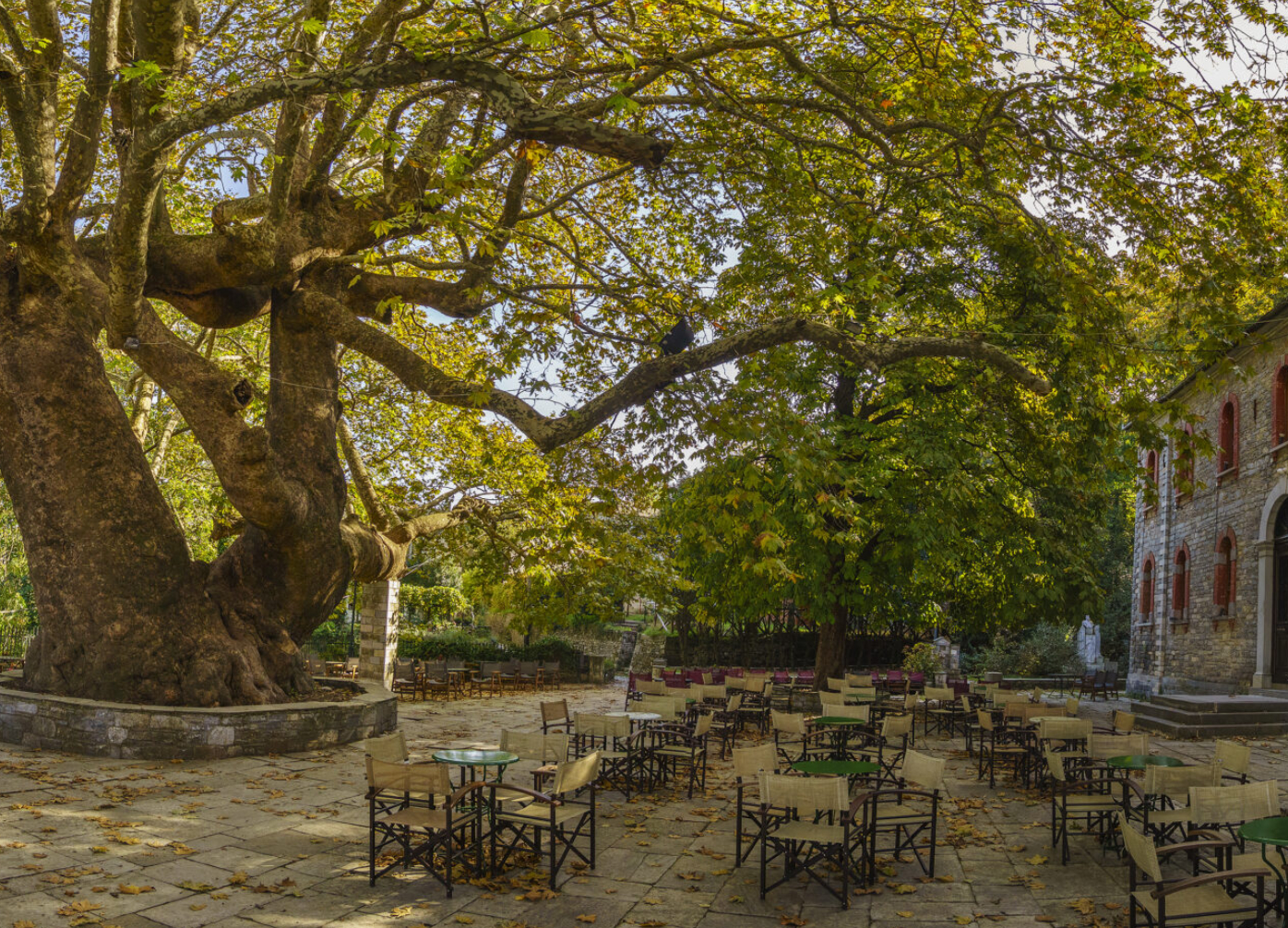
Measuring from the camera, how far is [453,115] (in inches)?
438

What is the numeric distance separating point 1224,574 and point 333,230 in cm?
1875

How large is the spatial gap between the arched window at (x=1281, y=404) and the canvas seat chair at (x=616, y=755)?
46.6 feet

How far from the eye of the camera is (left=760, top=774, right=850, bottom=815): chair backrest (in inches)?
234

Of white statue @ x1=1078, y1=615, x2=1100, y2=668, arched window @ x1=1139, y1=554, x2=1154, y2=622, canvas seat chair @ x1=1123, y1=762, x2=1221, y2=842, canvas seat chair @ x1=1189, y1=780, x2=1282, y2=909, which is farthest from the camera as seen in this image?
white statue @ x1=1078, y1=615, x2=1100, y2=668

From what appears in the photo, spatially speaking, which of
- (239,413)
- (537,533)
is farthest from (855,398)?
(239,413)

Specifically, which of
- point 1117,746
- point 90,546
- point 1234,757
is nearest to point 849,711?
point 1117,746

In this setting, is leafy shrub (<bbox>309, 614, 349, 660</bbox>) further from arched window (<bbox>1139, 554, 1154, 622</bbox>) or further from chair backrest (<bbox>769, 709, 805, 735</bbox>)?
arched window (<bbox>1139, 554, 1154, 622</bbox>)

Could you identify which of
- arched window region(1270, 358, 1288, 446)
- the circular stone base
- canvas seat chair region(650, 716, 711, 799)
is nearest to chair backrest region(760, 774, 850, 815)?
canvas seat chair region(650, 716, 711, 799)

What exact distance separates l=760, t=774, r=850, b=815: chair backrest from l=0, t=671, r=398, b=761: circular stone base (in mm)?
6366

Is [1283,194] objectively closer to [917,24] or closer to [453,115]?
[917,24]

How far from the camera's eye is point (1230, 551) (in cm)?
1952

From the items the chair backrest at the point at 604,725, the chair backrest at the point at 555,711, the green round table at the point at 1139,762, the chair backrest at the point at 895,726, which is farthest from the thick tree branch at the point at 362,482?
the green round table at the point at 1139,762

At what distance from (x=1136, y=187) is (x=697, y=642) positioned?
15384 mm

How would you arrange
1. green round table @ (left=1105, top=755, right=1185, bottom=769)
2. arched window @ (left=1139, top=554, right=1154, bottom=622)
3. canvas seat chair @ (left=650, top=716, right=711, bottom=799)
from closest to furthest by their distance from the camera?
green round table @ (left=1105, top=755, right=1185, bottom=769)
canvas seat chair @ (left=650, top=716, right=711, bottom=799)
arched window @ (left=1139, top=554, right=1154, bottom=622)
